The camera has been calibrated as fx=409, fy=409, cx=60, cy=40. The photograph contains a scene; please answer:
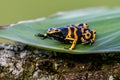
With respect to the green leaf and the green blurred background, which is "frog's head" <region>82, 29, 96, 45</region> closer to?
the green leaf

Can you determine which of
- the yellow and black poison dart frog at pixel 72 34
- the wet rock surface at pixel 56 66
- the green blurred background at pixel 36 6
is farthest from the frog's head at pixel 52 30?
the green blurred background at pixel 36 6

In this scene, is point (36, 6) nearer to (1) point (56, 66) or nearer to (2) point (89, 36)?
(2) point (89, 36)

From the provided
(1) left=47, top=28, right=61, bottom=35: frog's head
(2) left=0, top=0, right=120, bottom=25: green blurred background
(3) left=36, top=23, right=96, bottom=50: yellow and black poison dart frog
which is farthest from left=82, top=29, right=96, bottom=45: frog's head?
(2) left=0, top=0, right=120, bottom=25: green blurred background

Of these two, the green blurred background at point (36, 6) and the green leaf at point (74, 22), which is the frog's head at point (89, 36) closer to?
the green leaf at point (74, 22)

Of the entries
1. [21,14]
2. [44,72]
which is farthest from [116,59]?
[21,14]

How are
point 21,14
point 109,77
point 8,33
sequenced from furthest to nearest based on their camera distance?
point 21,14, point 8,33, point 109,77

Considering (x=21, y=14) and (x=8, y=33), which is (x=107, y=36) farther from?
(x=21, y=14)

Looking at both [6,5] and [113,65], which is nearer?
[113,65]
